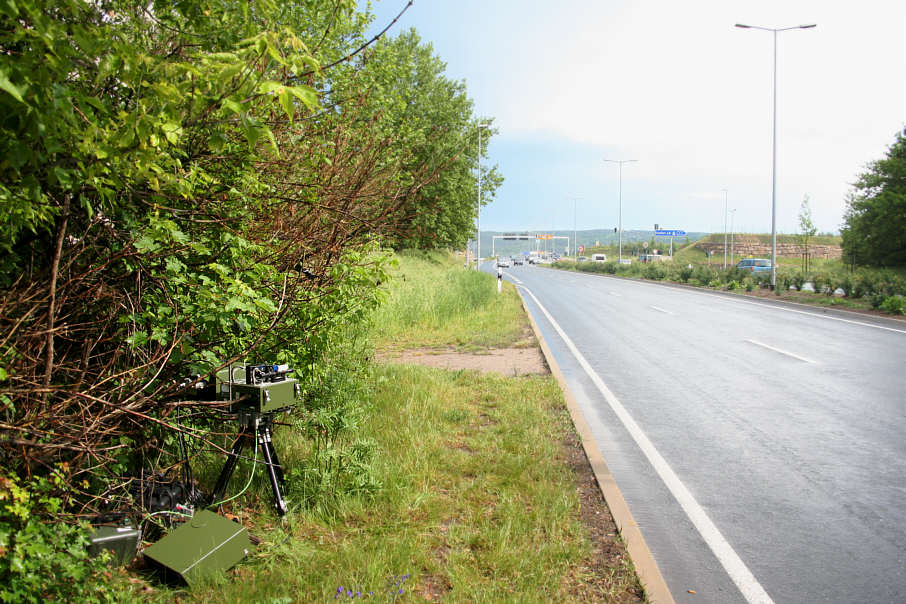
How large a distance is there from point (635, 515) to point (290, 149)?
3752mm

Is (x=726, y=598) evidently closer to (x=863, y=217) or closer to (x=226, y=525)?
(x=226, y=525)

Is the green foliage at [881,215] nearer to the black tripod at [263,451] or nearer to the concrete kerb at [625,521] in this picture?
the concrete kerb at [625,521]

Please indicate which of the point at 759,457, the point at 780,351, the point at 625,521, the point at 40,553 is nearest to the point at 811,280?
the point at 780,351

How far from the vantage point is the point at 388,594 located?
3.08 meters

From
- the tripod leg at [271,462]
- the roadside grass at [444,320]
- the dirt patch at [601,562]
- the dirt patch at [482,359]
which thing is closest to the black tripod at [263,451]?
the tripod leg at [271,462]

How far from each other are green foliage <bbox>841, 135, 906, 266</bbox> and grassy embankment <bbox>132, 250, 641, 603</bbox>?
33.7 m

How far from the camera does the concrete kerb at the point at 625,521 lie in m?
3.33

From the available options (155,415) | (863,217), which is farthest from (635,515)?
(863,217)

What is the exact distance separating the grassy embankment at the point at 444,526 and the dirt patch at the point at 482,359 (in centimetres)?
269

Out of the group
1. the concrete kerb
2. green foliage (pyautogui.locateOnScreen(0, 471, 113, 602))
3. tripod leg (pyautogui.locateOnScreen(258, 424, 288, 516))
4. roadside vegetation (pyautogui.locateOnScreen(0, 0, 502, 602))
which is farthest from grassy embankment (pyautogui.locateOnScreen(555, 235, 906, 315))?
green foliage (pyautogui.locateOnScreen(0, 471, 113, 602))

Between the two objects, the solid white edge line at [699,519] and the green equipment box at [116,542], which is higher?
the green equipment box at [116,542]

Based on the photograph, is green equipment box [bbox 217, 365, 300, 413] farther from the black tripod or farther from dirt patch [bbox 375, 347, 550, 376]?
dirt patch [bbox 375, 347, 550, 376]

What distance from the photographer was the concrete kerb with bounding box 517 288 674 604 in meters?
3.33

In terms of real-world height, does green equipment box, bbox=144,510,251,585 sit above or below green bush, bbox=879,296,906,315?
below
